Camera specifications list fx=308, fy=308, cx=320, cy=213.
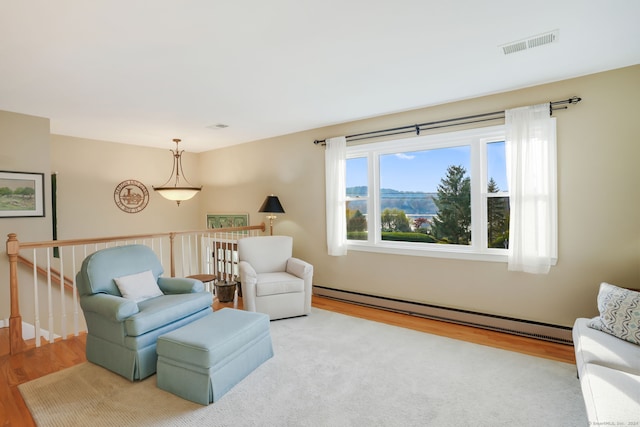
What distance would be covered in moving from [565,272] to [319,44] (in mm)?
3056

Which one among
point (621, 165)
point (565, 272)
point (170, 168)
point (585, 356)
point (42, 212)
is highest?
point (170, 168)

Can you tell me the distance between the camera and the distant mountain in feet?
12.7

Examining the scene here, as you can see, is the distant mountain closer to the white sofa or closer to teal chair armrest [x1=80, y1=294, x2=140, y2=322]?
the white sofa

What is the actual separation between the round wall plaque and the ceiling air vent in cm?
574

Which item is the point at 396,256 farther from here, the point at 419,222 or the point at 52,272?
the point at 52,272

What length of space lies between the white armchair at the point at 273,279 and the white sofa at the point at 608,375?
8.57 feet

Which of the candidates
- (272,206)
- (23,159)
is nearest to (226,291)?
(272,206)

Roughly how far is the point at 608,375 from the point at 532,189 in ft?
6.05

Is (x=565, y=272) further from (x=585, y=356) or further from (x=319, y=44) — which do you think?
(x=319, y=44)

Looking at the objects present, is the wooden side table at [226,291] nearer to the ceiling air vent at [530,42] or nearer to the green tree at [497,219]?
the green tree at [497,219]

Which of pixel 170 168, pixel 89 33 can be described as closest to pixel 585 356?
pixel 89 33

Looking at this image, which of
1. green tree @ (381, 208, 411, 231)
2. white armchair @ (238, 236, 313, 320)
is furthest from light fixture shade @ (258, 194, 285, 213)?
green tree @ (381, 208, 411, 231)

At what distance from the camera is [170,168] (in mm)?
6062

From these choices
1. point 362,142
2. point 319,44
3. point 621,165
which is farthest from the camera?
point 362,142
